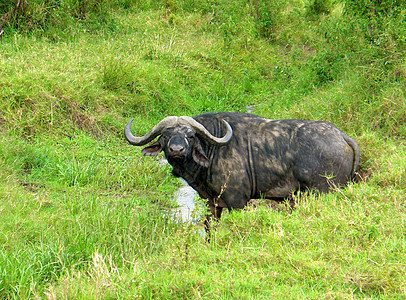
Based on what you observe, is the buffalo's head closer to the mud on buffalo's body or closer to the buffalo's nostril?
the mud on buffalo's body

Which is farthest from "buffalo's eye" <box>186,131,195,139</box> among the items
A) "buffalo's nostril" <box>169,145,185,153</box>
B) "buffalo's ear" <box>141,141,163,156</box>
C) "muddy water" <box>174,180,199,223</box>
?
"muddy water" <box>174,180,199,223</box>

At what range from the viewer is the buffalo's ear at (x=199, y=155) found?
5340mm

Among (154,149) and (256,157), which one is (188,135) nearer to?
(154,149)

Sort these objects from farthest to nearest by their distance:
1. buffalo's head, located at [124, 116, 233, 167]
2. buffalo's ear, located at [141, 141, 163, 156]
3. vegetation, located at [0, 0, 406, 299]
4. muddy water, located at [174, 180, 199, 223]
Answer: muddy water, located at [174, 180, 199, 223] < buffalo's ear, located at [141, 141, 163, 156] < buffalo's head, located at [124, 116, 233, 167] < vegetation, located at [0, 0, 406, 299]

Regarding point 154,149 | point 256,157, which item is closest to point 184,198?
point 154,149

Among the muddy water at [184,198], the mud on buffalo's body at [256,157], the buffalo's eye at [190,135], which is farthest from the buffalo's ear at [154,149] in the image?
the muddy water at [184,198]

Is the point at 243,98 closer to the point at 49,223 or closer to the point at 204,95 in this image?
the point at 204,95

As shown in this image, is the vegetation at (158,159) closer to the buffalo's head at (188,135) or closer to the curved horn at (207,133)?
the buffalo's head at (188,135)

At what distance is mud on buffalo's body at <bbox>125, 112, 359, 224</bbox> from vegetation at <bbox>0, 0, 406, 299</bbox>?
283 millimetres

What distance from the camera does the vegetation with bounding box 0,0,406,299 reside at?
11.5 ft

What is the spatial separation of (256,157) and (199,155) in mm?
669

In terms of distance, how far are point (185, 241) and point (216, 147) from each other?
6.30 ft

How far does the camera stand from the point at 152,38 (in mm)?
11492

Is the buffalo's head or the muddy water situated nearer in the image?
the buffalo's head
